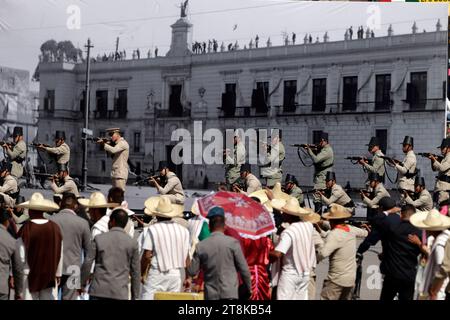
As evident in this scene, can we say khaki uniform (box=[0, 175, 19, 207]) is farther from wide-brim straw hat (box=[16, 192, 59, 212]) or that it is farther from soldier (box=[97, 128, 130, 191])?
wide-brim straw hat (box=[16, 192, 59, 212])

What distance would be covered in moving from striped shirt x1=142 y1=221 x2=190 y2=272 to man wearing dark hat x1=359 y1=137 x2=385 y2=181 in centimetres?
779

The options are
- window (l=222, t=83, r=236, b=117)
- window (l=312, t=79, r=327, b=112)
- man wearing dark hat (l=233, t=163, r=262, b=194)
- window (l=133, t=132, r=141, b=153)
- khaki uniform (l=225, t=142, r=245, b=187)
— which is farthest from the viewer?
window (l=312, t=79, r=327, b=112)

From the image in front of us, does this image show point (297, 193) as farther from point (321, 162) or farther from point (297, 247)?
point (297, 247)

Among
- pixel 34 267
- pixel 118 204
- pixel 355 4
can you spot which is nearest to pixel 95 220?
pixel 118 204

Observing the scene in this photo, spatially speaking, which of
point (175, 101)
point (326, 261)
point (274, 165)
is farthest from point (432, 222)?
point (175, 101)

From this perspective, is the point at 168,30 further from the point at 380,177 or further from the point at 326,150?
the point at 380,177

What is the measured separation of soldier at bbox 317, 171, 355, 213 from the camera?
15039mm

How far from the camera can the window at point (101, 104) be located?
53.8 feet

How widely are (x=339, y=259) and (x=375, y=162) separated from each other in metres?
6.91

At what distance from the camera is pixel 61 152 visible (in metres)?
15.7

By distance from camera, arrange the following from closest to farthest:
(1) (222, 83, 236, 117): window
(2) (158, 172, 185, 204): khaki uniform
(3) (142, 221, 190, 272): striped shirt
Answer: (3) (142, 221, 190, 272): striped shirt
(2) (158, 172, 185, 204): khaki uniform
(1) (222, 83, 236, 117): window

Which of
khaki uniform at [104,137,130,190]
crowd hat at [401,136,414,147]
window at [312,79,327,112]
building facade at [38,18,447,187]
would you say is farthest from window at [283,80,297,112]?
khaki uniform at [104,137,130,190]

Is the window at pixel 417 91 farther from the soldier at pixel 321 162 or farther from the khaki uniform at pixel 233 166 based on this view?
the khaki uniform at pixel 233 166

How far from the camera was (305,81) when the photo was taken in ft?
56.9
